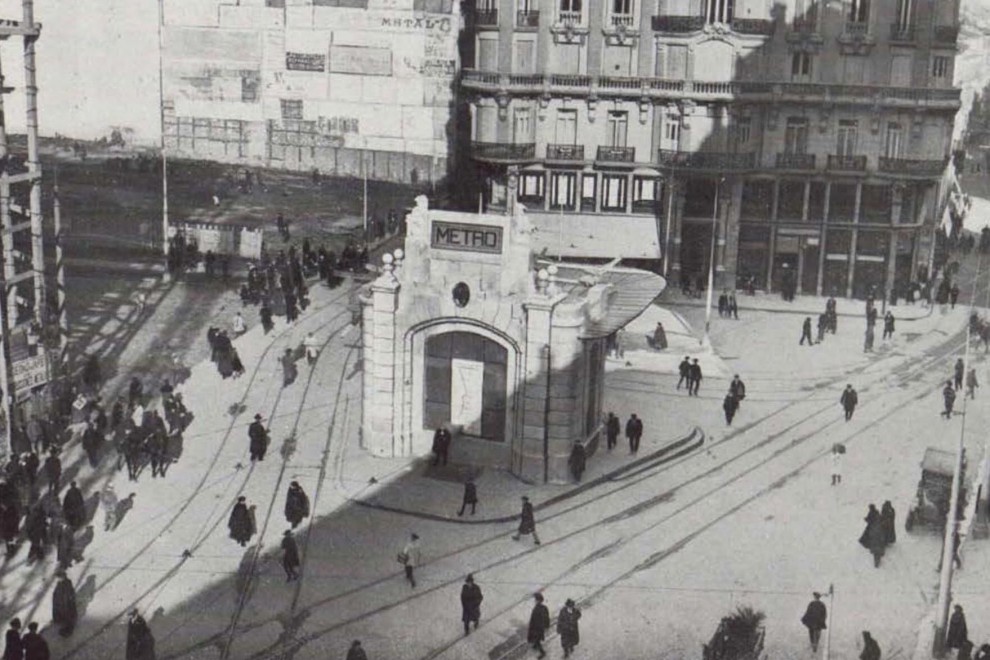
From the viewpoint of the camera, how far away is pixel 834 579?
2881 centimetres

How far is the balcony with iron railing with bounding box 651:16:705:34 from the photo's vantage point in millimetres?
59906

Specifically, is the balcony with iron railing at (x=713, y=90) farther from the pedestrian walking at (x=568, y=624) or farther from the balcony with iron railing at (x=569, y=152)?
the pedestrian walking at (x=568, y=624)

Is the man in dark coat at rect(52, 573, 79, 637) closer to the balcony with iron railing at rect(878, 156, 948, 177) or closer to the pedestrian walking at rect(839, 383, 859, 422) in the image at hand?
the pedestrian walking at rect(839, 383, 859, 422)

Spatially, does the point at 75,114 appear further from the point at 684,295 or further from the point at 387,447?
the point at 387,447

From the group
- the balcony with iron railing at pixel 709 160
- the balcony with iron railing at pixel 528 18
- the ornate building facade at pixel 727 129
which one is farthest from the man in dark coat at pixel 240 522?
the balcony with iron railing at pixel 528 18

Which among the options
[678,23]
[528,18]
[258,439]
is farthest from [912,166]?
[258,439]

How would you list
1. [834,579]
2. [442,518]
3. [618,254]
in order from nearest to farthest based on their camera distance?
[834,579]
[442,518]
[618,254]

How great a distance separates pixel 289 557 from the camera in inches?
1097

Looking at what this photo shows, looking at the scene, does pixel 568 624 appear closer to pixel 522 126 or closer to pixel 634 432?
pixel 634 432

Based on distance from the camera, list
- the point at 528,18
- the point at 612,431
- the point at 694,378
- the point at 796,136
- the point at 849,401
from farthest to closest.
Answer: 1. the point at 528,18
2. the point at 796,136
3. the point at 694,378
4. the point at 849,401
5. the point at 612,431

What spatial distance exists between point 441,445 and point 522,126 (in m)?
31.1

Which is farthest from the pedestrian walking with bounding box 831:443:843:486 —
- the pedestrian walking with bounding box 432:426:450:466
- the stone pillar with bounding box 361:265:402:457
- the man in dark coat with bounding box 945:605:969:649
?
the stone pillar with bounding box 361:265:402:457

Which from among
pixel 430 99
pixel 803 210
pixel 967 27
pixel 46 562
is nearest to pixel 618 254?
pixel 803 210

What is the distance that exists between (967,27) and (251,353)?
10045cm
